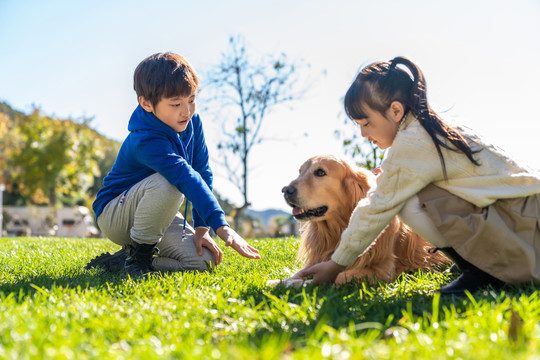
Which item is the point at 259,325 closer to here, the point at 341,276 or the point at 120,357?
the point at 120,357

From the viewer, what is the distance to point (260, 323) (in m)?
1.88

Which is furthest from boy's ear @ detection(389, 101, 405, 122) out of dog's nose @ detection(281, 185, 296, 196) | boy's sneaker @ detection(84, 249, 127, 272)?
boy's sneaker @ detection(84, 249, 127, 272)

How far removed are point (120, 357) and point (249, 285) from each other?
140cm

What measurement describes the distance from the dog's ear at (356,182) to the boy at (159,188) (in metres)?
0.78

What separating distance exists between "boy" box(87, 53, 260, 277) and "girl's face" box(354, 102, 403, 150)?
1074 mm

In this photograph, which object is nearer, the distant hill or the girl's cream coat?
the girl's cream coat

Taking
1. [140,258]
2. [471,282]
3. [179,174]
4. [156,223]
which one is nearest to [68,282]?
[140,258]

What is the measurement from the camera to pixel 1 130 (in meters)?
28.3

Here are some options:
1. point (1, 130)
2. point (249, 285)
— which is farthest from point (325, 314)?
point (1, 130)

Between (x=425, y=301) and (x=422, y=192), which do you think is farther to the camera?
(x=422, y=192)

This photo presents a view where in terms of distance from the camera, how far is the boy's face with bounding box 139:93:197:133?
3.42 metres

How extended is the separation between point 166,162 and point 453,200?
6.16ft

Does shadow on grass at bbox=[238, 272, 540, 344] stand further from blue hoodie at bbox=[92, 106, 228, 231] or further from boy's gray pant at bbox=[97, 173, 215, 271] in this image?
boy's gray pant at bbox=[97, 173, 215, 271]

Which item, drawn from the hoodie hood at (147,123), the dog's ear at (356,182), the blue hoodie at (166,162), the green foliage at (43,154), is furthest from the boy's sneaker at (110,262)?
the green foliage at (43,154)
